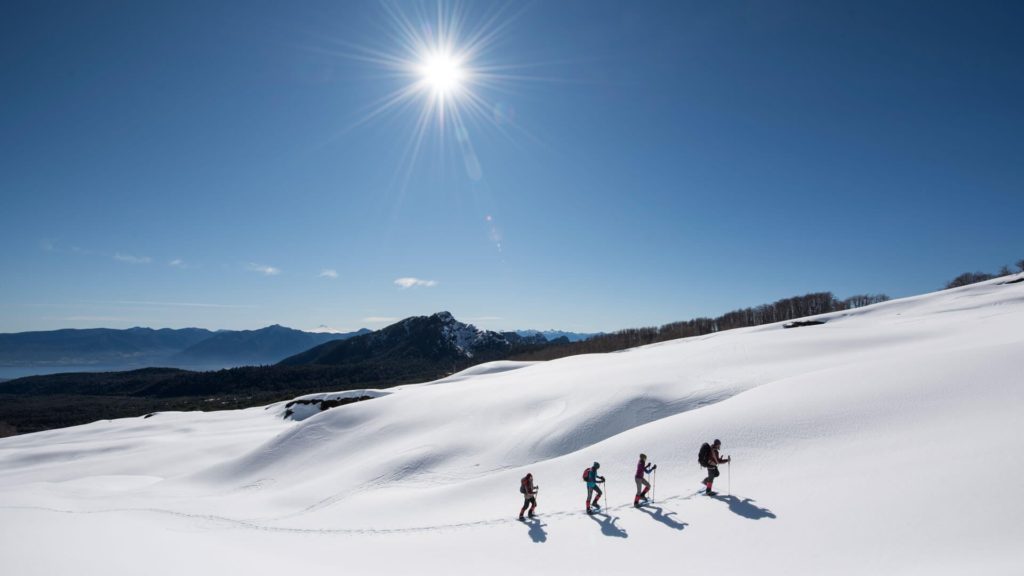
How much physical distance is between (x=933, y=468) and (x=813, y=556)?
4683 mm

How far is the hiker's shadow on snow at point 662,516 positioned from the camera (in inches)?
426

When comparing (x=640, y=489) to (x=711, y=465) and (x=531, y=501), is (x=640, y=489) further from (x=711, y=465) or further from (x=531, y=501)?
(x=531, y=501)

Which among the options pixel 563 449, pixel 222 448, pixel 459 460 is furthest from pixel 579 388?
pixel 222 448

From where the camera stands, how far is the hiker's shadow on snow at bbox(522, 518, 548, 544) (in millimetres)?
11672

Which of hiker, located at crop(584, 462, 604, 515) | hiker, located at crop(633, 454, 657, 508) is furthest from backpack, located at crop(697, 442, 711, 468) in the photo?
hiker, located at crop(584, 462, 604, 515)

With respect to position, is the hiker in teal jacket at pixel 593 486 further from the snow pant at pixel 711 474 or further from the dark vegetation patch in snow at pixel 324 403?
the dark vegetation patch in snow at pixel 324 403

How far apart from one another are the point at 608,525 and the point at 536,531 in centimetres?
223

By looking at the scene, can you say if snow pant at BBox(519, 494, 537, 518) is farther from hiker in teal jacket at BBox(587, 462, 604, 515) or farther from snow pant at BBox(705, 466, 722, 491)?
snow pant at BBox(705, 466, 722, 491)

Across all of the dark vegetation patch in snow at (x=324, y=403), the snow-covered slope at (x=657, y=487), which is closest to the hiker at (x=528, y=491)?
the snow-covered slope at (x=657, y=487)

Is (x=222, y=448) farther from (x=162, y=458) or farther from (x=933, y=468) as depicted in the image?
(x=933, y=468)

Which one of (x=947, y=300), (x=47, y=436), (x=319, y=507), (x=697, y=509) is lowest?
(x=47, y=436)

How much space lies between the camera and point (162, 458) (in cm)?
4428

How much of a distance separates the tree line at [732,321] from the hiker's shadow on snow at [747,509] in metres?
117

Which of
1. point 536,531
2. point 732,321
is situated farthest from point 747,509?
point 732,321
